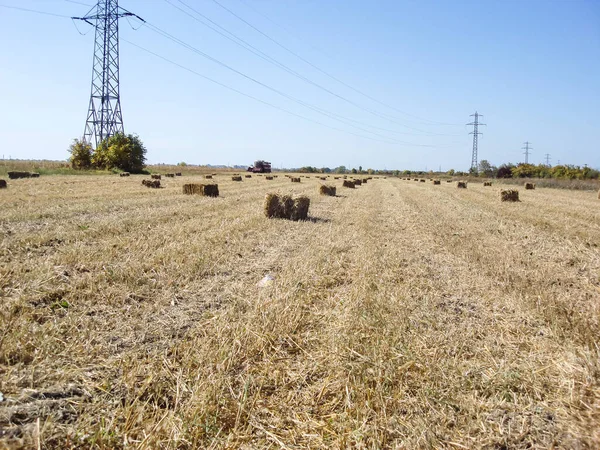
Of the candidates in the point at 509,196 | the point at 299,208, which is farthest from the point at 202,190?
the point at 509,196

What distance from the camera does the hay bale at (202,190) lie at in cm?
1858

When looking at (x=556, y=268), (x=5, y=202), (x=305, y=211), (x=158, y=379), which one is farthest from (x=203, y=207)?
(x=158, y=379)

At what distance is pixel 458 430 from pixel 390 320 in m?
1.73

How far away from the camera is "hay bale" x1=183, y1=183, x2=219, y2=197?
61.0ft

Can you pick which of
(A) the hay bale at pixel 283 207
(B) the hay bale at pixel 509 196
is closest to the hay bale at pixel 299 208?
(A) the hay bale at pixel 283 207

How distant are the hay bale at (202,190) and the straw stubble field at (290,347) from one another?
10.7 metres

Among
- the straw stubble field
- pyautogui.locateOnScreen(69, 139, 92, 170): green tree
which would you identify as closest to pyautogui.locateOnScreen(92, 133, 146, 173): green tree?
pyautogui.locateOnScreen(69, 139, 92, 170): green tree

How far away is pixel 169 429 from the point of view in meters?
2.52

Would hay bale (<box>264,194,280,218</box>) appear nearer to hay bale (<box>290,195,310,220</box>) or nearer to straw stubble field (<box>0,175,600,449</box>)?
hay bale (<box>290,195,310,220</box>)

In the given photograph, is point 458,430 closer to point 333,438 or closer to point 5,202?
point 333,438

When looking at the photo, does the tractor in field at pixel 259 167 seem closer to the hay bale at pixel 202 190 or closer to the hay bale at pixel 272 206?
the hay bale at pixel 202 190

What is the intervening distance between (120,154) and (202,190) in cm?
2962

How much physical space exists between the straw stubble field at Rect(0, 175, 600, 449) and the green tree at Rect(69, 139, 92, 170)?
4073cm

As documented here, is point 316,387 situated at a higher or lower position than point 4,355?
lower
